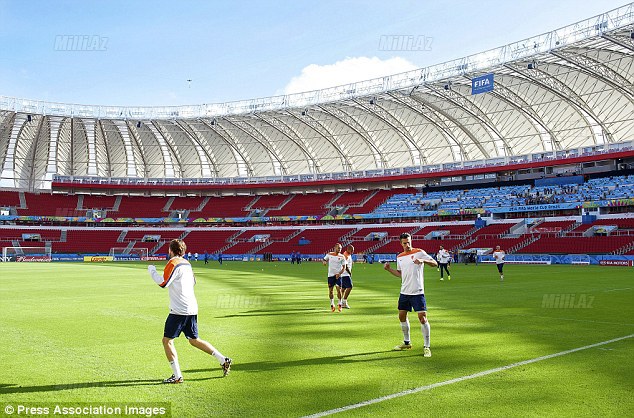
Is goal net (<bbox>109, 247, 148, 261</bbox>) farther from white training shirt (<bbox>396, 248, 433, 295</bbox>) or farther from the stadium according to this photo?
white training shirt (<bbox>396, 248, 433, 295</bbox>)

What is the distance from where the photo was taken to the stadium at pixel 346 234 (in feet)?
26.8

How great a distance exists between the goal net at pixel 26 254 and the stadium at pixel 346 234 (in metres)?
0.31

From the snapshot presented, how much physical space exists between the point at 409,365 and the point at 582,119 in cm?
6049

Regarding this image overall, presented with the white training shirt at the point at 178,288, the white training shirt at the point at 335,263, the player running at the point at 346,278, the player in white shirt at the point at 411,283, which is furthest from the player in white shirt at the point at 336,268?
the white training shirt at the point at 178,288

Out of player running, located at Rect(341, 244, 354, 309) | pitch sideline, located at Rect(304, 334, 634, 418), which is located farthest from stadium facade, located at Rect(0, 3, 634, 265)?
pitch sideline, located at Rect(304, 334, 634, 418)

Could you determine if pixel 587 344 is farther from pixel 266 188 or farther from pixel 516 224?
pixel 266 188

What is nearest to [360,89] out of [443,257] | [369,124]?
[369,124]

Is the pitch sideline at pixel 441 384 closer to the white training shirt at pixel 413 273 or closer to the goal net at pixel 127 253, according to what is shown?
the white training shirt at pixel 413 273

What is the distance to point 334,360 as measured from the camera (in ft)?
31.4

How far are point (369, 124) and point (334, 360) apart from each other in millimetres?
64932

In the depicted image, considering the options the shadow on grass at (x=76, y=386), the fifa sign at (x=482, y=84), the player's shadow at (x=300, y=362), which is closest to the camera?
the shadow on grass at (x=76, y=386)

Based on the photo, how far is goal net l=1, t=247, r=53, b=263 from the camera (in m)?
67.2

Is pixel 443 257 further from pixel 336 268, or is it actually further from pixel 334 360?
pixel 334 360

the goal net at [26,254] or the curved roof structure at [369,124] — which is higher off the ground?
the curved roof structure at [369,124]
